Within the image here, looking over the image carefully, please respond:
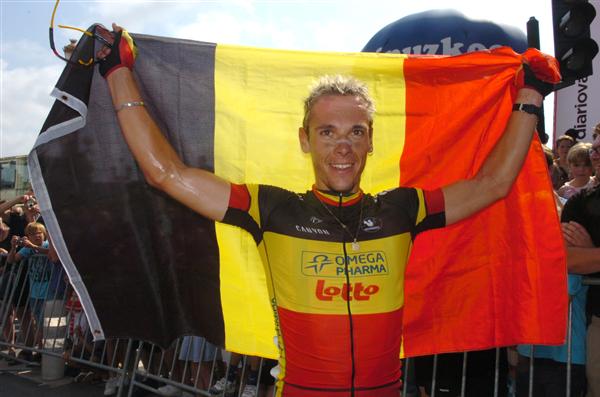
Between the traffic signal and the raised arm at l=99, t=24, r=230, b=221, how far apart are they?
4.34 m

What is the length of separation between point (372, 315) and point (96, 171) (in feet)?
6.05

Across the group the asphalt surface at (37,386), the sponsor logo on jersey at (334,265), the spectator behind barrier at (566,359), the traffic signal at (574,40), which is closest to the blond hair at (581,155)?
the traffic signal at (574,40)

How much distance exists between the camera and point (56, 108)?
9.80 ft

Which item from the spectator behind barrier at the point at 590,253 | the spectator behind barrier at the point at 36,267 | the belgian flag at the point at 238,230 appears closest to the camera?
the belgian flag at the point at 238,230

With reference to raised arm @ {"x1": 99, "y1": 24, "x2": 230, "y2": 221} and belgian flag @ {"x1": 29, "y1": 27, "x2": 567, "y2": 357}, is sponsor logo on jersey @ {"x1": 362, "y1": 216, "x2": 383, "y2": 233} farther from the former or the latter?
belgian flag @ {"x1": 29, "y1": 27, "x2": 567, "y2": 357}

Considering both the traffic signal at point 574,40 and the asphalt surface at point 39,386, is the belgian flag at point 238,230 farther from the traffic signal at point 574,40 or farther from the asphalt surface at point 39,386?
the asphalt surface at point 39,386

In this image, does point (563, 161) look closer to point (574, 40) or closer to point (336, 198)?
point (574, 40)

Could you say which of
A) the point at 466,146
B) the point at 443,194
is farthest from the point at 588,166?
the point at 443,194

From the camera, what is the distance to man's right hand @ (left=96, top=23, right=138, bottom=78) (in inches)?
103

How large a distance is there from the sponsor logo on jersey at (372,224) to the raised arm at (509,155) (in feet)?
1.29

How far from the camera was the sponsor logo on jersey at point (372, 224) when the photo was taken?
2.59 metres

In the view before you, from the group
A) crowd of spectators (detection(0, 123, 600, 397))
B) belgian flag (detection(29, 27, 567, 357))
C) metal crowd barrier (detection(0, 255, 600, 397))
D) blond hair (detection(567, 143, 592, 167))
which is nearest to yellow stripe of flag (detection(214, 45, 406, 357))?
belgian flag (detection(29, 27, 567, 357))

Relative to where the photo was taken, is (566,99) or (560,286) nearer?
(560,286)

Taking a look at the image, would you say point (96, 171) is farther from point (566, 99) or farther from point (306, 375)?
point (566, 99)
